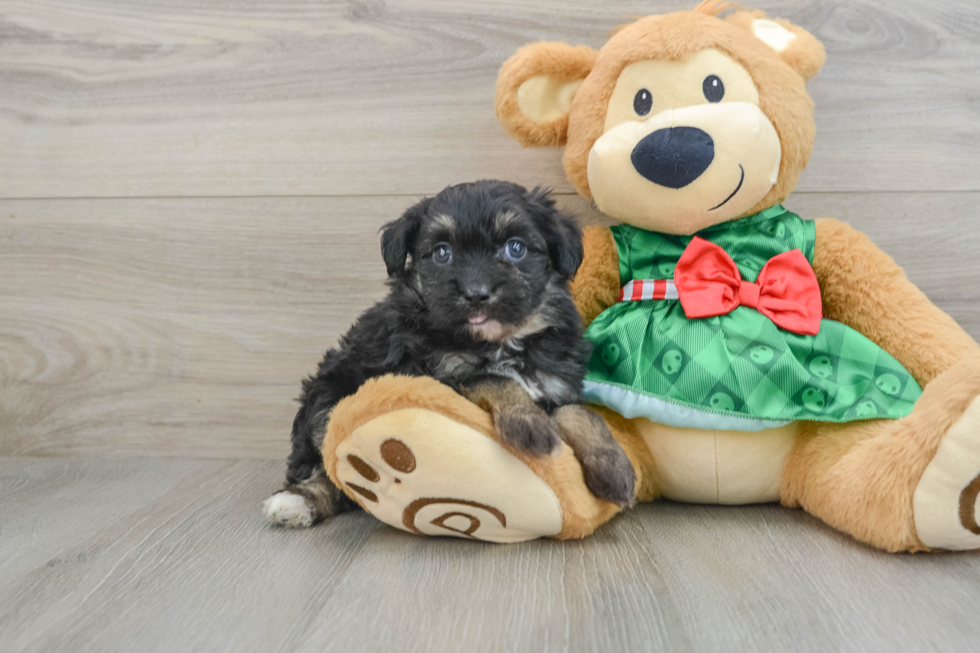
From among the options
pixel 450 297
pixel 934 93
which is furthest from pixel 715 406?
pixel 934 93

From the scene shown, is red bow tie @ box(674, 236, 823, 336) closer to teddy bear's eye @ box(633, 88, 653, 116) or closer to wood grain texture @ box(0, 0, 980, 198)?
teddy bear's eye @ box(633, 88, 653, 116)

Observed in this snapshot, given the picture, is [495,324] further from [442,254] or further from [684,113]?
[684,113]

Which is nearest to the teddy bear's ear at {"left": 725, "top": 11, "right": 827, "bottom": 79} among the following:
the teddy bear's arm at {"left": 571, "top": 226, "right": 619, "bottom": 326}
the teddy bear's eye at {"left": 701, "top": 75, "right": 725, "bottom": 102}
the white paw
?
the teddy bear's eye at {"left": 701, "top": 75, "right": 725, "bottom": 102}

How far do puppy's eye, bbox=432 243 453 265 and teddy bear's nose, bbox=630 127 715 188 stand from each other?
46cm

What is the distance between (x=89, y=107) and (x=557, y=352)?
5.73ft

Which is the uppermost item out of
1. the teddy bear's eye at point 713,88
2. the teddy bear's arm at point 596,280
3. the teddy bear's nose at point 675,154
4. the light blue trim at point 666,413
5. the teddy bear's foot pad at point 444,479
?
the teddy bear's eye at point 713,88

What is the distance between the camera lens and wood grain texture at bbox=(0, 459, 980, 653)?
1080mm

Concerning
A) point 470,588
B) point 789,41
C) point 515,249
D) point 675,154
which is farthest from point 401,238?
point 789,41

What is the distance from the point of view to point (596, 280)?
5.73 feet

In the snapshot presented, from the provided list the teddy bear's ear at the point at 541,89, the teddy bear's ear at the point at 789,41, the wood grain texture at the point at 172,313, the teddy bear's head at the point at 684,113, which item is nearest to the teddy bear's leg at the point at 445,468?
the teddy bear's head at the point at 684,113

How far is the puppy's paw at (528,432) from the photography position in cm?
129

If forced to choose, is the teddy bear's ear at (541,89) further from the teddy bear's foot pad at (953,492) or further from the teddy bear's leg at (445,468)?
the teddy bear's foot pad at (953,492)

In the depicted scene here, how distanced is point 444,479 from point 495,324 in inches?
12.8

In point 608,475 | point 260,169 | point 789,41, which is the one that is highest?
point 789,41
